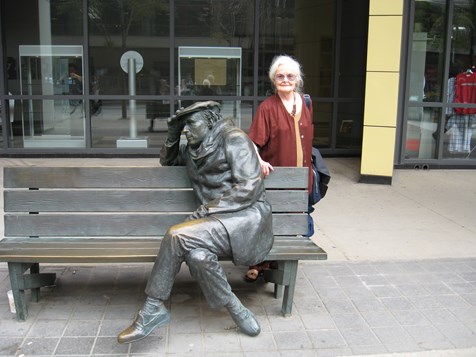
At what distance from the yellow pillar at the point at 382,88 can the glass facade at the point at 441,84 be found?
Answer: 4.91ft

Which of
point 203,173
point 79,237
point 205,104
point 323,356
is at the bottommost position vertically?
point 323,356

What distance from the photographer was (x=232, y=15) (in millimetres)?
10727

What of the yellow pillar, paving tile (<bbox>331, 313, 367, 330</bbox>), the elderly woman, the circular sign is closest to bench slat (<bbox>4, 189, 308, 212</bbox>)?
the elderly woman

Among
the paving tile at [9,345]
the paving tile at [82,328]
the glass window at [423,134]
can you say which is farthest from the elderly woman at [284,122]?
the glass window at [423,134]

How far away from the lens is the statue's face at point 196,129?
357 cm

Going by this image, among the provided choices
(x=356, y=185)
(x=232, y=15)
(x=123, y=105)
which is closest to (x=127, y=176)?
(x=356, y=185)

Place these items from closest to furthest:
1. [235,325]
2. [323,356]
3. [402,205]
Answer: [323,356], [235,325], [402,205]

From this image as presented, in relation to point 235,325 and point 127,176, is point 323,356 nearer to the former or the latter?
point 235,325

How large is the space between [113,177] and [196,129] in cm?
74

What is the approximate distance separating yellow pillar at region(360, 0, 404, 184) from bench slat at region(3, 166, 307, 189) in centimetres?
453

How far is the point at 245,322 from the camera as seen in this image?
11.1 ft

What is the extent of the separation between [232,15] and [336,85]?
97.5 inches

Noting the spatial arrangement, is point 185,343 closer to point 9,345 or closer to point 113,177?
point 9,345

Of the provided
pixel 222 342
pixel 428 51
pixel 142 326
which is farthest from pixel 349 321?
pixel 428 51
